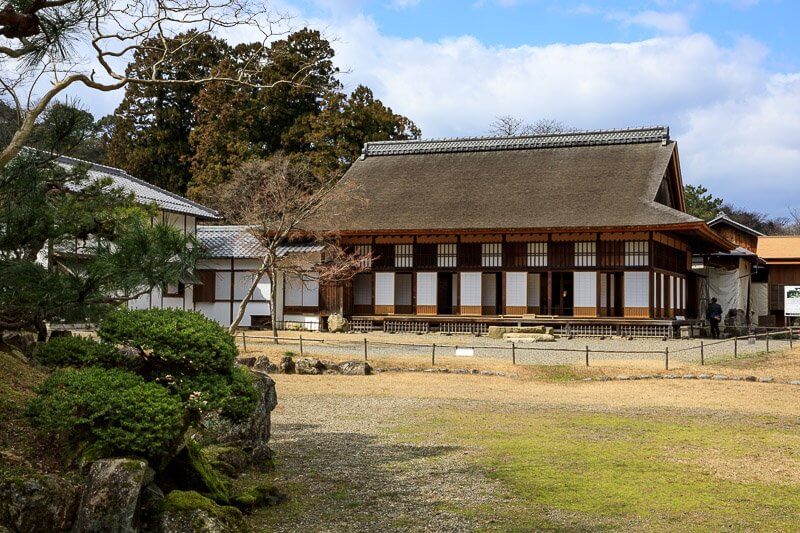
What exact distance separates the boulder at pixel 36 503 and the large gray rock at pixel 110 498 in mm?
105

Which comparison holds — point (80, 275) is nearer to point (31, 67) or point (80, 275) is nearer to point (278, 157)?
point (31, 67)

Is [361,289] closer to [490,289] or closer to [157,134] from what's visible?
[490,289]

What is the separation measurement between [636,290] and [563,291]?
145 inches

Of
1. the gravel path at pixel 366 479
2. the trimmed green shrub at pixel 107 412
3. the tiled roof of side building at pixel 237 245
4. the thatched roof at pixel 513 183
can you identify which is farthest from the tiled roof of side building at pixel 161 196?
the trimmed green shrub at pixel 107 412

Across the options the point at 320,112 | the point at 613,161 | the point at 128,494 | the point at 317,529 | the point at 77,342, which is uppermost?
the point at 320,112

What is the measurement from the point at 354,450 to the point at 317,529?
331 cm

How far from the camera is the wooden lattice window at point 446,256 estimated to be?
29.1 meters

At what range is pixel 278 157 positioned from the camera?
3597 centimetres

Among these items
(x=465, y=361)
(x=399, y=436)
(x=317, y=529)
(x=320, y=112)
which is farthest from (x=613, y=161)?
(x=317, y=529)

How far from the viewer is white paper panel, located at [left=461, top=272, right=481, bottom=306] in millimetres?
28781

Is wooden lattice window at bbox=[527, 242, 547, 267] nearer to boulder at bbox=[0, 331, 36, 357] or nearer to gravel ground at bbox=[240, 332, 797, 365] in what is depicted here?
gravel ground at bbox=[240, 332, 797, 365]

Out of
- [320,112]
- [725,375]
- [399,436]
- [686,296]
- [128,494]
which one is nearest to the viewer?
[128,494]

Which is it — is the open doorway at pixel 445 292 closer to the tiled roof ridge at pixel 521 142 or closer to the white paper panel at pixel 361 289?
the white paper panel at pixel 361 289

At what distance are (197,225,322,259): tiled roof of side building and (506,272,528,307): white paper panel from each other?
6851 mm
